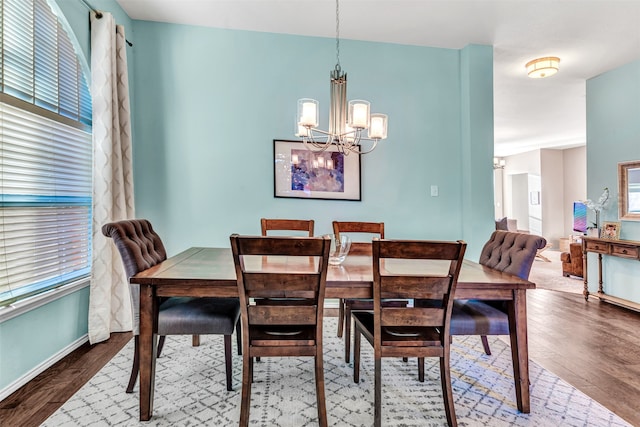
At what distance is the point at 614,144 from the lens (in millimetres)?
3918

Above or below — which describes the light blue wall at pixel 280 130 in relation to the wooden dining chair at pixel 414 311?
above

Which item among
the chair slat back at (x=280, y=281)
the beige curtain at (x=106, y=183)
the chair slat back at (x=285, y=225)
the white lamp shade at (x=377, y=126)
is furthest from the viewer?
the chair slat back at (x=285, y=225)

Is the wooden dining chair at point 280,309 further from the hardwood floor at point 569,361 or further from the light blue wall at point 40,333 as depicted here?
the light blue wall at point 40,333

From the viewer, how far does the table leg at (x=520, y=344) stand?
5.56 feet

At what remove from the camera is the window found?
73.9 inches

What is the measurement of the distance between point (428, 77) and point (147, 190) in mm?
3096

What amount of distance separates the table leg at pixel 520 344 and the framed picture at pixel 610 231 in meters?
3.12

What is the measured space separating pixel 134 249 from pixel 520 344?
6.70 ft

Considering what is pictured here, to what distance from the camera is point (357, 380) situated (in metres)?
1.99

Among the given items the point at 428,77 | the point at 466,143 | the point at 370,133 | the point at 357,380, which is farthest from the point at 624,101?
the point at 357,380

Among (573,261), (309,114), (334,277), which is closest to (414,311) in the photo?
(334,277)

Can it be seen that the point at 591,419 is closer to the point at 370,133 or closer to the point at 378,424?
the point at 378,424

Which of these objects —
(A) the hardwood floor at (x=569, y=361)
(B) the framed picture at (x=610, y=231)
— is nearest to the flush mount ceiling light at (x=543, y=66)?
(B) the framed picture at (x=610, y=231)

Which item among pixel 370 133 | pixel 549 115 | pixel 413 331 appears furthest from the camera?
pixel 549 115
